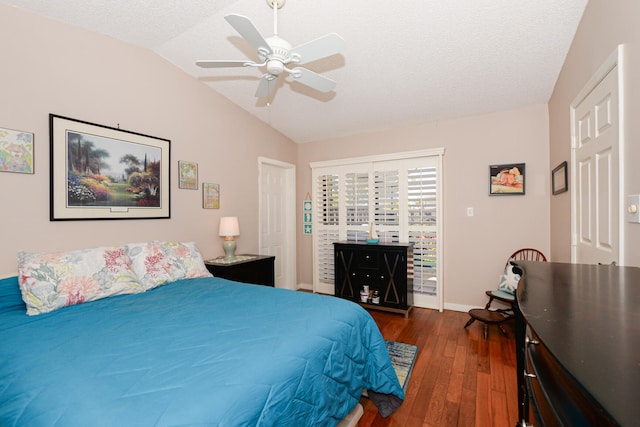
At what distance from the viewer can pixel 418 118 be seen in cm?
382

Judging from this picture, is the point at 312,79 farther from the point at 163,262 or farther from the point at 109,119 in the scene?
the point at 163,262

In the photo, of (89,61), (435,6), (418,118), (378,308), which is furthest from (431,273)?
(89,61)

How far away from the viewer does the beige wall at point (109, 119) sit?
6.85ft

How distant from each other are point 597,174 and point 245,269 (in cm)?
314

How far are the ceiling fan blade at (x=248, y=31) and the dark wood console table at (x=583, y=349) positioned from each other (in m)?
1.68

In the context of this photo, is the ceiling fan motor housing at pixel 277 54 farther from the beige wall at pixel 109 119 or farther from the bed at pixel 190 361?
the beige wall at pixel 109 119

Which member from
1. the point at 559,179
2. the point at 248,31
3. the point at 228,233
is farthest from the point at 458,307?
the point at 248,31

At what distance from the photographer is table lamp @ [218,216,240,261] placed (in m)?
3.41

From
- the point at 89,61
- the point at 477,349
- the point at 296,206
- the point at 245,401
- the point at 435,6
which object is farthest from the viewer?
the point at 296,206

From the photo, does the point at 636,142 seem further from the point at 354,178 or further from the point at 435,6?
the point at 354,178

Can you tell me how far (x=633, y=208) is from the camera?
145 cm

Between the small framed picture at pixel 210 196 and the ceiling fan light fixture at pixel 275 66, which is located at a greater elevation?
the ceiling fan light fixture at pixel 275 66

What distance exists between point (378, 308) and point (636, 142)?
2.97 meters

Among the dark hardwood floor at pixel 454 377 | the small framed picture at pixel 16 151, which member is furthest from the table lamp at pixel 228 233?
the dark hardwood floor at pixel 454 377
